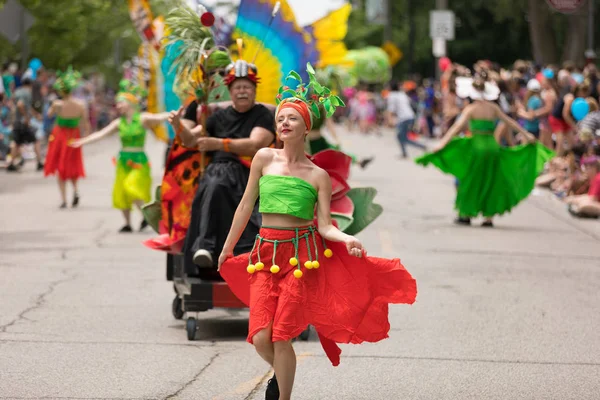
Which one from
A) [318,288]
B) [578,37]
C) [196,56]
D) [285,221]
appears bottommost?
[318,288]

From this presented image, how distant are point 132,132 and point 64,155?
3.19 m

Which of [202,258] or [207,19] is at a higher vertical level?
Result: [207,19]

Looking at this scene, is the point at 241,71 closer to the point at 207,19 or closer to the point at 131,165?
the point at 207,19

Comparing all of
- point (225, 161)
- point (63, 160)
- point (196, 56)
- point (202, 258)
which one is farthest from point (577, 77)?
point (202, 258)

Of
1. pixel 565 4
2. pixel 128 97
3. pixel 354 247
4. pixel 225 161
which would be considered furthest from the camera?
pixel 565 4

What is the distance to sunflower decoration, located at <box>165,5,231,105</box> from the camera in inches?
362

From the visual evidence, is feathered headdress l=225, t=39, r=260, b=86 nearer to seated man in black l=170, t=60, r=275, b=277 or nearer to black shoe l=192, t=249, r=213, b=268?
seated man in black l=170, t=60, r=275, b=277

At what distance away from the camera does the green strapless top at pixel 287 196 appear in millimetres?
6211

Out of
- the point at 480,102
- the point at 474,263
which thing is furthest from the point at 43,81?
the point at 474,263

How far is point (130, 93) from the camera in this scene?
49.7ft

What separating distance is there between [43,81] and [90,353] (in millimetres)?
25005

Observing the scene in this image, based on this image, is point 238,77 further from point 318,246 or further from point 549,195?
point 549,195

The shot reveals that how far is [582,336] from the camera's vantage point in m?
8.82

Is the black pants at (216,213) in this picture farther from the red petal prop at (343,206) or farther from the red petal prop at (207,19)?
the red petal prop at (207,19)
